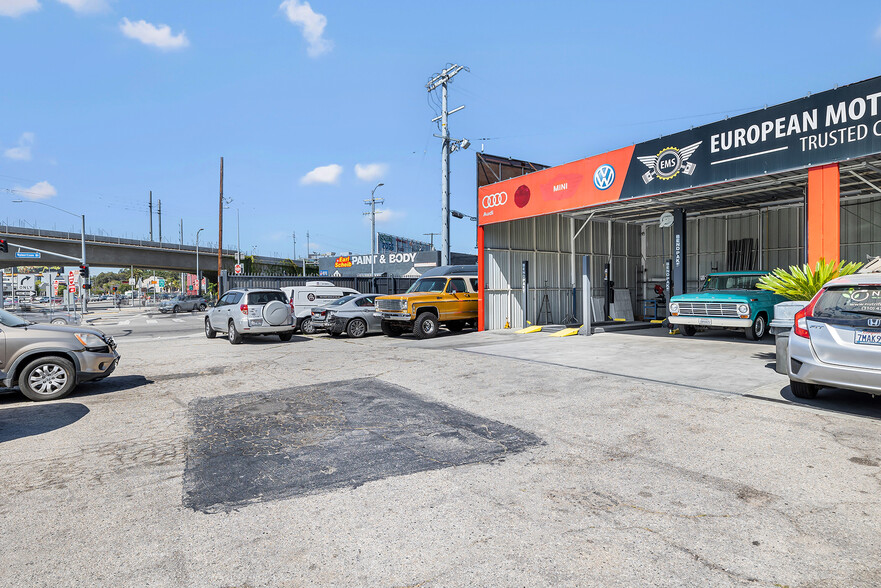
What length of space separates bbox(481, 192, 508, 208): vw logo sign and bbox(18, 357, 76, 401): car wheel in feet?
44.0

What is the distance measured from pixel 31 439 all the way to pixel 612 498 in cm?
605

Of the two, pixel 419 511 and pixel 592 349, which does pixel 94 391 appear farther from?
pixel 592 349

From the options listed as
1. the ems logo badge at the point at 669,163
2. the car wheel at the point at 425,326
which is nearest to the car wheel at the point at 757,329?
the ems logo badge at the point at 669,163

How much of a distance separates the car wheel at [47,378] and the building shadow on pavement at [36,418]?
32 cm

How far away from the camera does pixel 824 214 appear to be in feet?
32.3

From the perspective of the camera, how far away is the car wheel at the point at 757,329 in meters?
13.2

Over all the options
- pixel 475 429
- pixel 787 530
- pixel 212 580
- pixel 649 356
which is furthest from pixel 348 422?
pixel 649 356

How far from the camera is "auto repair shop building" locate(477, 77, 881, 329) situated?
985 cm

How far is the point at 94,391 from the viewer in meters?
8.23

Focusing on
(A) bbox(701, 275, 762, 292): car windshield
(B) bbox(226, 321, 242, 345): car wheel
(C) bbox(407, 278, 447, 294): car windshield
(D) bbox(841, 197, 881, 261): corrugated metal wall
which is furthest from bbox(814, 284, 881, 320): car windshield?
(B) bbox(226, 321, 242, 345): car wheel

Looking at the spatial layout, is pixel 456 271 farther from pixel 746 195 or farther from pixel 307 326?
pixel 746 195

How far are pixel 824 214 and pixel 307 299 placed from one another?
15.0 metres

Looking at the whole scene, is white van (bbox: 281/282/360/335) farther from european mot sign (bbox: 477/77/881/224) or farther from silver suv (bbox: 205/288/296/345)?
european mot sign (bbox: 477/77/881/224)

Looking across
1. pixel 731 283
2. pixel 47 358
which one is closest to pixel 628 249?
pixel 731 283
